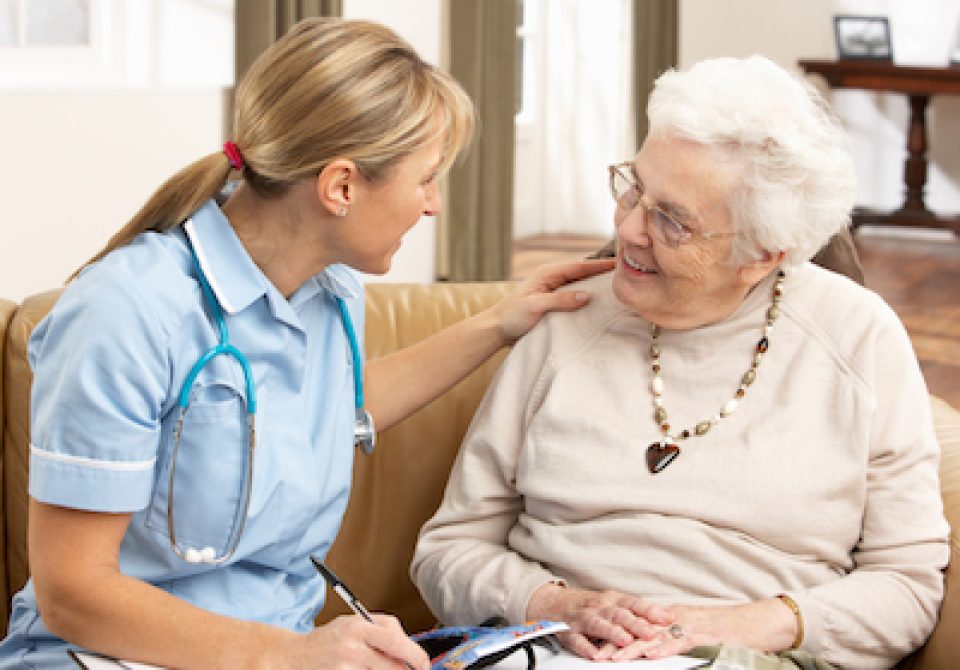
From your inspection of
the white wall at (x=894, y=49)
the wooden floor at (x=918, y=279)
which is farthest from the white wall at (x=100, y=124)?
the white wall at (x=894, y=49)

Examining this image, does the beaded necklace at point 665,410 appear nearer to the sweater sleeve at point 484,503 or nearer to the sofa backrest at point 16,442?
the sweater sleeve at point 484,503

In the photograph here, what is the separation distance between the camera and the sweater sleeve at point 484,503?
1834 millimetres

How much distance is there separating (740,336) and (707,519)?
25 centimetres

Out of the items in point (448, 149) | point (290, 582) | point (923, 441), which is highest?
point (448, 149)

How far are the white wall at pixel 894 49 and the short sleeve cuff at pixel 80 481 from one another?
6979 millimetres

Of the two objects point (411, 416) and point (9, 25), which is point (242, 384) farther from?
point (9, 25)

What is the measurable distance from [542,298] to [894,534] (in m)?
0.56

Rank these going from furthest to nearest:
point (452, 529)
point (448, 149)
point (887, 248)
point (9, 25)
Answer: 1. point (887, 248)
2. point (9, 25)
3. point (452, 529)
4. point (448, 149)

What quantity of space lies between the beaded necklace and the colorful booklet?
30cm

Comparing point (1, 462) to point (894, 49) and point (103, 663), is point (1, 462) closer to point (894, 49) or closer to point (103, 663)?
point (103, 663)

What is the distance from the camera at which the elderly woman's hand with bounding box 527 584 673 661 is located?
164 cm

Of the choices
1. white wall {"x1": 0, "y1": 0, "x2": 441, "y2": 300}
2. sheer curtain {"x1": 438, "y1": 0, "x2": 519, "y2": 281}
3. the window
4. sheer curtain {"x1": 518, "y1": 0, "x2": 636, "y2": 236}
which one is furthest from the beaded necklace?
sheer curtain {"x1": 518, "y1": 0, "x2": 636, "y2": 236}

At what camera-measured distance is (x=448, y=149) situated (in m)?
1.64

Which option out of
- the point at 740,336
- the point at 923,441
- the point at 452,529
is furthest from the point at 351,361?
the point at 923,441
